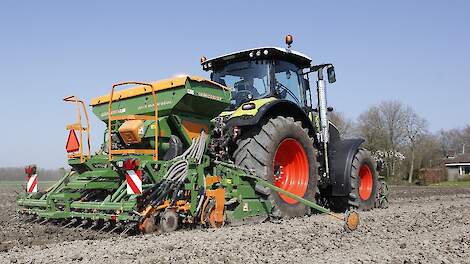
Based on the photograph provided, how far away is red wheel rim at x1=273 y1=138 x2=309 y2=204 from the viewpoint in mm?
7396

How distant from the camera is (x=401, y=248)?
15.1 feet

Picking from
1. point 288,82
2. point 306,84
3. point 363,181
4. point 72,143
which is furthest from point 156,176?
point 363,181

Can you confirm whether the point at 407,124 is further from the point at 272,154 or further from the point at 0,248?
the point at 0,248

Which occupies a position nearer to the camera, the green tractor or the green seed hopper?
the green seed hopper

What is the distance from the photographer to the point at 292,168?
7605 mm

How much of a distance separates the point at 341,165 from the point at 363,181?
131cm

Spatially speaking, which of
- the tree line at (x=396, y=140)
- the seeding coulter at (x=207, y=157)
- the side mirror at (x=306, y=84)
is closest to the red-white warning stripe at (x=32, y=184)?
the seeding coulter at (x=207, y=157)

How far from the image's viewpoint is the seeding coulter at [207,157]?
5703mm

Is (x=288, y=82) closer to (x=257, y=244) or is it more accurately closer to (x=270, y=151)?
(x=270, y=151)

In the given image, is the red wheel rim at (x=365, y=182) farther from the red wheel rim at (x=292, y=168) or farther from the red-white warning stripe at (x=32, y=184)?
the red-white warning stripe at (x=32, y=184)

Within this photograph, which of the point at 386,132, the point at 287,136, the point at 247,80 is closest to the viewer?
the point at 287,136

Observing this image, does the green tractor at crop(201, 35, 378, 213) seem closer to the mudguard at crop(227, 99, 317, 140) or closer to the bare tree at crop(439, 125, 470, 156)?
the mudguard at crop(227, 99, 317, 140)

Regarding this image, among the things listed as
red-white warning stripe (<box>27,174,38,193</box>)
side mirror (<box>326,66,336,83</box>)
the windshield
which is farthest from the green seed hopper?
side mirror (<box>326,66,336,83</box>)

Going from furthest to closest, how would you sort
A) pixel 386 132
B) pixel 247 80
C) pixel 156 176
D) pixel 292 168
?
pixel 386 132 < pixel 247 80 < pixel 292 168 < pixel 156 176
